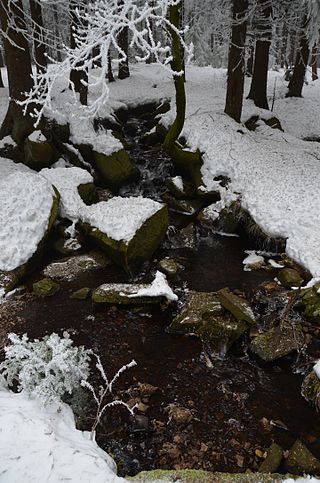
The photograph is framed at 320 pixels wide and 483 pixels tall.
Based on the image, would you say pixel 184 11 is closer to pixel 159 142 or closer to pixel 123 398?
pixel 159 142

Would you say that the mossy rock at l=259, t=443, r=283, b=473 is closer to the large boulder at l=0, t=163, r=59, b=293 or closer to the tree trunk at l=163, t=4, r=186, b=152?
the large boulder at l=0, t=163, r=59, b=293

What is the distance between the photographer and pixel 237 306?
6793 mm

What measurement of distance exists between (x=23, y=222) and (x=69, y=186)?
202 cm

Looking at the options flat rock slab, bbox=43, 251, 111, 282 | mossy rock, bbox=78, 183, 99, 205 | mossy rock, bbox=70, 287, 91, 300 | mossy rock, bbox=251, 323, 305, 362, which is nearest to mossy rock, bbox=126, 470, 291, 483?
mossy rock, bbox=251, 323, 305, 362

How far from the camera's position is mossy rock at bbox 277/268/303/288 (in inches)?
303

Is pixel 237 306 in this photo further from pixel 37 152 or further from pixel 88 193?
pixel 37 152

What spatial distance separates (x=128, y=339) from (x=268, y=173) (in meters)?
6.84

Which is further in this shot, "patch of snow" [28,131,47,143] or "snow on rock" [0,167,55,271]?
"patch of snow" [28,131,47,143]

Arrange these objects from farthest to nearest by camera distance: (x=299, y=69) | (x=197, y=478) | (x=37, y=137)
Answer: (x=299, y=69) → (x=37, y=137) → (x=197, y=478)

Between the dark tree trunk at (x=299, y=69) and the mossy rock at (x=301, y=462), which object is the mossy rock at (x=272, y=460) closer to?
the mossy rock at (x=301, y=462)

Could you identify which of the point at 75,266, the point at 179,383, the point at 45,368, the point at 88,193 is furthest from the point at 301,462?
the point at 88,193

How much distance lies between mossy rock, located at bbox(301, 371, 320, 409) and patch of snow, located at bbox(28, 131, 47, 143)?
396 inches

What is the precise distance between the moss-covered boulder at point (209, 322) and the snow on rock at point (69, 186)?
4.13 meters

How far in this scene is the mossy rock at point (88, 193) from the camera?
414 inches
